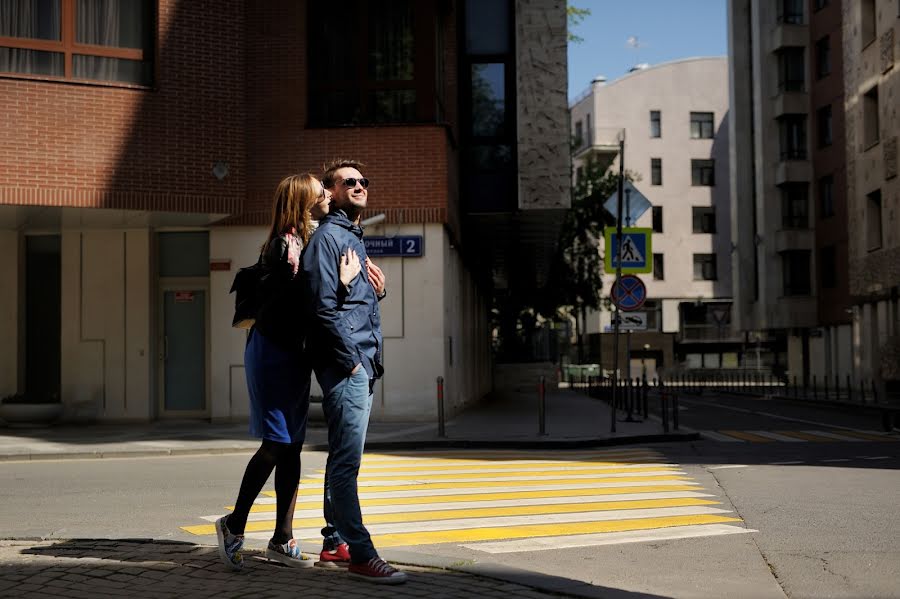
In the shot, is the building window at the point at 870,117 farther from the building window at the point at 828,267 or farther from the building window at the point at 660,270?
the building window at the point at 660,270

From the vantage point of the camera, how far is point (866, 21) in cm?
3947

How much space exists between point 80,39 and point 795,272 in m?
41.7

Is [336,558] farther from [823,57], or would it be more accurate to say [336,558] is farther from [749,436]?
[823,57]

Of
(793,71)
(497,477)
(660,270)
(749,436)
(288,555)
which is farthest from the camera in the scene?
(660,270)

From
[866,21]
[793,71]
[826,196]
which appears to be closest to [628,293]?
[866,21]

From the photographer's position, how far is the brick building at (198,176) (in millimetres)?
18625

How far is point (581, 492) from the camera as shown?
33.4 feet

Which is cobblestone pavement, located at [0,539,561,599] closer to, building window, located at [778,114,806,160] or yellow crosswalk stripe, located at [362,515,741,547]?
yellow crosswalk stripe, located at [362,515,741,547]

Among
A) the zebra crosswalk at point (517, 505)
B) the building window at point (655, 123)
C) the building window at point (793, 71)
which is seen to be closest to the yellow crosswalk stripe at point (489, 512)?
the zebra crosswalk at point (517, 505)

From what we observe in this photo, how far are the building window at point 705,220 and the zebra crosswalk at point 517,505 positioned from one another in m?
65.3

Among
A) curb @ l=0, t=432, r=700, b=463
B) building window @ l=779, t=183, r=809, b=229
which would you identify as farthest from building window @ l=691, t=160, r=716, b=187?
curb @ l=0, t=432, r=700, b=463

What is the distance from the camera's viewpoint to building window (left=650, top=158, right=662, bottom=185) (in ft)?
251

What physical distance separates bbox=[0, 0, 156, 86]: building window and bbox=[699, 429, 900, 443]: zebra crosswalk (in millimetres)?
10715

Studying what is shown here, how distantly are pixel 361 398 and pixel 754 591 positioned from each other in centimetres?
214
